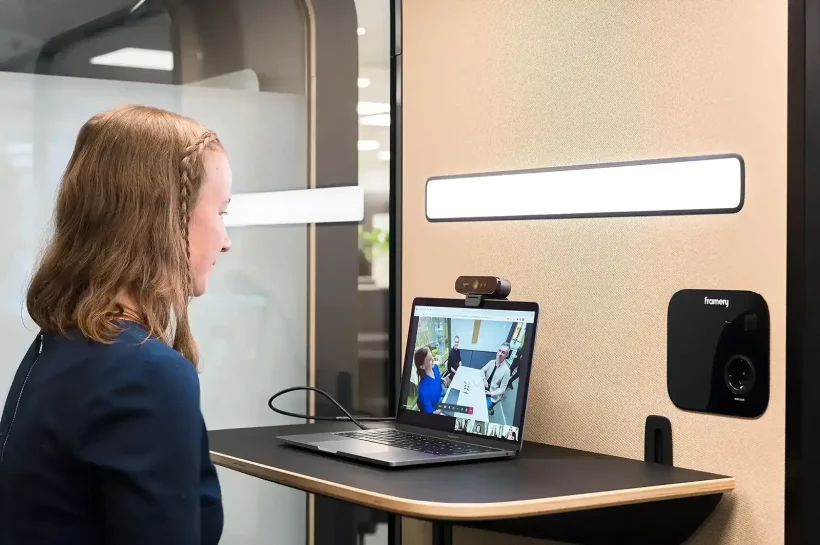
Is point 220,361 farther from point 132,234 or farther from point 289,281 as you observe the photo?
point 132,234

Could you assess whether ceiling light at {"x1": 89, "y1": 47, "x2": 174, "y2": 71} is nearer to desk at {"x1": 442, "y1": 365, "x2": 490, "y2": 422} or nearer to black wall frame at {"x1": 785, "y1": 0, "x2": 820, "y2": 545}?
desk at {"x1": 442, "y1": 365, "x2": 490, "y2": 422}

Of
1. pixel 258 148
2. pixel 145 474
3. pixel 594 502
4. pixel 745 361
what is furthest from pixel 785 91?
pixel 258 148

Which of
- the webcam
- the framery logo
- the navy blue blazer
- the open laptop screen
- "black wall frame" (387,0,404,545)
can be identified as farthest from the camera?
"black wall frame" (387,0,404,545)

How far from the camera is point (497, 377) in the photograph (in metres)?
1.87

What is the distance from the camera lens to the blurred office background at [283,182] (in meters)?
2.38

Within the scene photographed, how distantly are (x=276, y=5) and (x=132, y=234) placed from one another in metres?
1.36

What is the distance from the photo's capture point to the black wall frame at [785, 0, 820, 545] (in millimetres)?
1574

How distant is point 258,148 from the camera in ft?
8.18

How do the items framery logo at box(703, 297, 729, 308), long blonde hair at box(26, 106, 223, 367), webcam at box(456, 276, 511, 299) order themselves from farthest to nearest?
webcam at box(456, 276, 511, 299)
framery logo at box(703, 297, 729, 308)
long blonde hair at box(26, 106, 223, 367)

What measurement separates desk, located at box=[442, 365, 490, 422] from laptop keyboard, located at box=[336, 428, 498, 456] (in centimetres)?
6

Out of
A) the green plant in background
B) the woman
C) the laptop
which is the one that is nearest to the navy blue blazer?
the woman

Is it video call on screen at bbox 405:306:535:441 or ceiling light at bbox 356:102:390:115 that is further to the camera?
ceiling light at bbox 356:102:390:115

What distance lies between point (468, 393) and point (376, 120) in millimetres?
866

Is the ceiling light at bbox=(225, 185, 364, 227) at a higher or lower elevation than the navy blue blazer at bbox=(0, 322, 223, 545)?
higher
